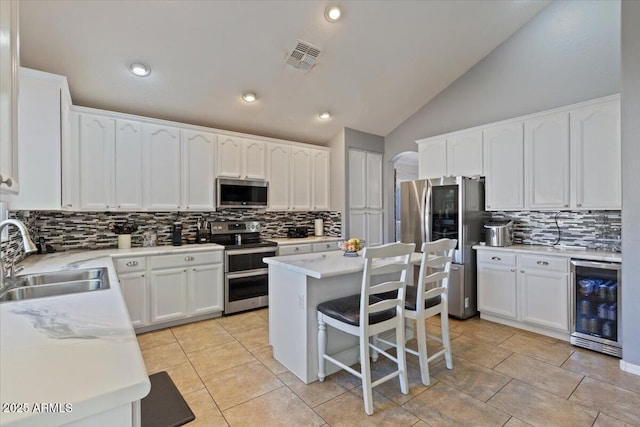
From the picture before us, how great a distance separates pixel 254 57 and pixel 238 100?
0.71 meters

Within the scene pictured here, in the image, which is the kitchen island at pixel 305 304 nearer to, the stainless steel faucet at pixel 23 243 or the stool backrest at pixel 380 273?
the stool backrest at pixel 380 273

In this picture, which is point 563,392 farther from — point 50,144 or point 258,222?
point 50,144

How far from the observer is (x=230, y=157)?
426cm

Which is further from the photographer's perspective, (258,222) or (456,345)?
(258,222)

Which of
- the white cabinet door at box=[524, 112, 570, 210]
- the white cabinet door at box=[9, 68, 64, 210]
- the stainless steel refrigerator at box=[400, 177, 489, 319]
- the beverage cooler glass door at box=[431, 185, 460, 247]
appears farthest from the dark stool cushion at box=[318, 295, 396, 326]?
the white cabinet door at box=[9, 68, 64, 210]

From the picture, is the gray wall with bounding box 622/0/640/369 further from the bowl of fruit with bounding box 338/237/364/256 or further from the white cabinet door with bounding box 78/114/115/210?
the white cabinet door with bounding box 78/114/115/210

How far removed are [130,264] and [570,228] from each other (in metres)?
4.93

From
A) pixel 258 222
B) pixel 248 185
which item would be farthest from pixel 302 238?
pixel 248 185

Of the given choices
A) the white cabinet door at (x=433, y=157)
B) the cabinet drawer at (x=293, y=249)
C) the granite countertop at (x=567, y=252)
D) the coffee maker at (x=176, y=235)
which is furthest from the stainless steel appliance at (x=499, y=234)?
the coffee maker at (x=176, y=235)

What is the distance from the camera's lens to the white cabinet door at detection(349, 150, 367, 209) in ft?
16.9

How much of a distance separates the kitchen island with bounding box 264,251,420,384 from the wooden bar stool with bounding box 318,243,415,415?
83mm

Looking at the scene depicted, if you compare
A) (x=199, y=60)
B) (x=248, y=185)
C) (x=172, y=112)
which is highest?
(x=199, y=60)

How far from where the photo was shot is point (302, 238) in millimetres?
5008

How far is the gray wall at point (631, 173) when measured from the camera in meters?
2.47
